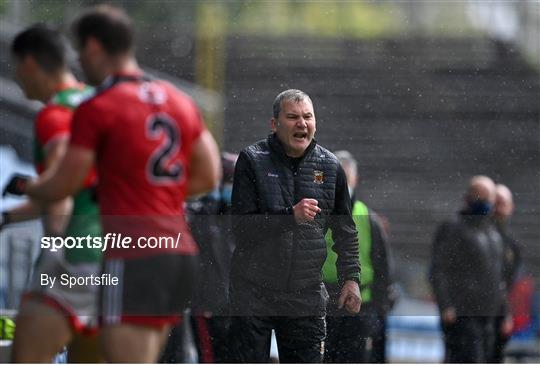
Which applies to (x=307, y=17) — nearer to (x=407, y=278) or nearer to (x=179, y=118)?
(x=407, y=278)

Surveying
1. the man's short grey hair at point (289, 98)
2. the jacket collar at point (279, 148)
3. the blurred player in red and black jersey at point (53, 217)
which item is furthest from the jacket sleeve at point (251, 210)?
the blurred player in red and black jersey at point (53, 217)

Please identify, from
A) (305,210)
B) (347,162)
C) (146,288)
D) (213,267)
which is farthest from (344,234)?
Result: (146,288)

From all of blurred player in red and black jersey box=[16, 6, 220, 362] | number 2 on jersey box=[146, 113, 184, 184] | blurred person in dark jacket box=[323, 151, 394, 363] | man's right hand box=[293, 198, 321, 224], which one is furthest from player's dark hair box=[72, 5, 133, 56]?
blurred person in dark jacket box=[323, 151, 394, 363]

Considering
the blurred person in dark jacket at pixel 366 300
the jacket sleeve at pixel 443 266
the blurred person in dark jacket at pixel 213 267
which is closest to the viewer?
the blurred person in dark jacket at pixel 213 267

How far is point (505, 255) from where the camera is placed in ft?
30.1

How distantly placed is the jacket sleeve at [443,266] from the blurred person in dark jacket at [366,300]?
257mm

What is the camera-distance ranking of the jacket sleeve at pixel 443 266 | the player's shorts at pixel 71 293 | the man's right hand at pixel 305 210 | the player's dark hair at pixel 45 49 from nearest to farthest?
1. the player's shorts at pixel 71 293
2. the player's dark hair at pixel 45 49
3. the man's right hand at pixel 305 210
4. the jacket sleeve at pixel 443 266

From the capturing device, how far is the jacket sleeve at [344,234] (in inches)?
266

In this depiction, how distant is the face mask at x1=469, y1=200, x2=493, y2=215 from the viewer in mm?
8711

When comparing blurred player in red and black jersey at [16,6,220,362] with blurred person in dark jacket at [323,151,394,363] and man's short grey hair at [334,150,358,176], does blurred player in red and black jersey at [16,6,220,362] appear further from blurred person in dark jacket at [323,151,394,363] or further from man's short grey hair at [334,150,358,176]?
man's short grey hair at [334,150,358,176]

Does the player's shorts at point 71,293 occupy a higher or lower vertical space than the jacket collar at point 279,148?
lower

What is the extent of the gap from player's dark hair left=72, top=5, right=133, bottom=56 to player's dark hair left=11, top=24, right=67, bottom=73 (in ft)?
1.16

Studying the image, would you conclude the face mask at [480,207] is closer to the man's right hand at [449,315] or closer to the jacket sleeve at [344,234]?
the man's right hand at [449,315]

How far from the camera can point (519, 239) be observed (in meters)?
9.29
